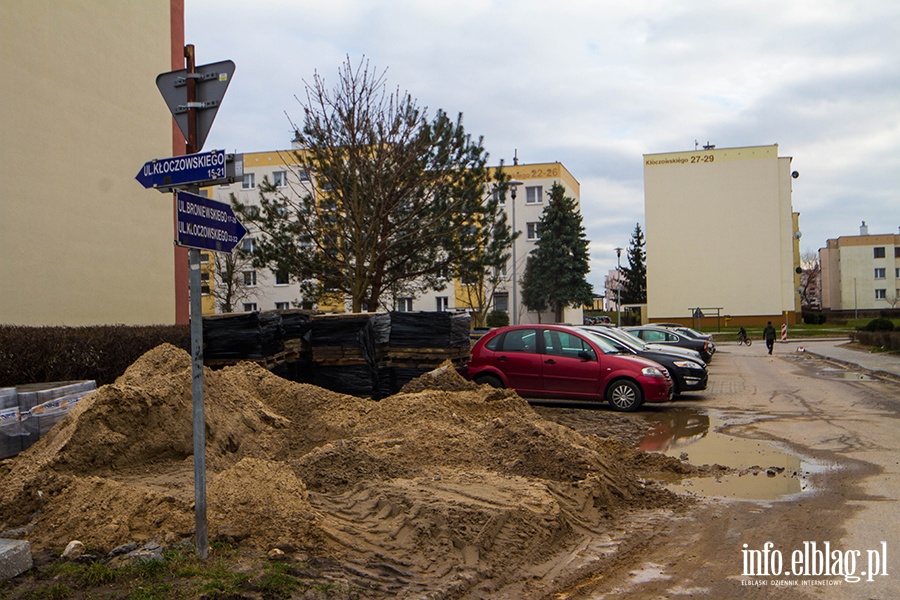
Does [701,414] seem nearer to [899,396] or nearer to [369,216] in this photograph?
[899,396]

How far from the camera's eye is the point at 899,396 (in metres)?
15.9

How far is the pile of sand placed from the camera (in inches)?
205

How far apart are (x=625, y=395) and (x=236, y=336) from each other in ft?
22.6

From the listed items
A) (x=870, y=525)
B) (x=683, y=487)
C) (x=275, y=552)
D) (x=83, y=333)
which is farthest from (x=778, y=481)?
(x=83, y=333)

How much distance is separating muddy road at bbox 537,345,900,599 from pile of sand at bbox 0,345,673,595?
2.17 feet

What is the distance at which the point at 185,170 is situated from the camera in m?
5.00

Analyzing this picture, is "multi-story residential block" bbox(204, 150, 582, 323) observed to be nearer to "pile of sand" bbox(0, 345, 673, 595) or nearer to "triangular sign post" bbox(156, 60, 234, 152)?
"pile of sand" bbox(0, 345, 673, 595)

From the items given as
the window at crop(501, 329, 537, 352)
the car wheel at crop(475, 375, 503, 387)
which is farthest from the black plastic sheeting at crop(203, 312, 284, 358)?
the window at crop(501, 329, 537, 352)

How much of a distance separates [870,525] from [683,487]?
201 cm

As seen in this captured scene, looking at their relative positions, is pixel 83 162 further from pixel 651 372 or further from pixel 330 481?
pixel 651 372

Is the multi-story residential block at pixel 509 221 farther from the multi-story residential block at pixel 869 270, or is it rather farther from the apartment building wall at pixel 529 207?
the multi-story residential block at pixel 869 270

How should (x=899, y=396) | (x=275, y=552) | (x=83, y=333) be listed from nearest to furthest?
(x=275, y=552) → (x=83, y=333) → (x=899, y=396)

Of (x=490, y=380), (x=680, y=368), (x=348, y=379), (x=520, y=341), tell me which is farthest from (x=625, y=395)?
(x=348, y=379)

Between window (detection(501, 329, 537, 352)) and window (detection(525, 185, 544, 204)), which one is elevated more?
window (detection(525, 185, 544, 204))
